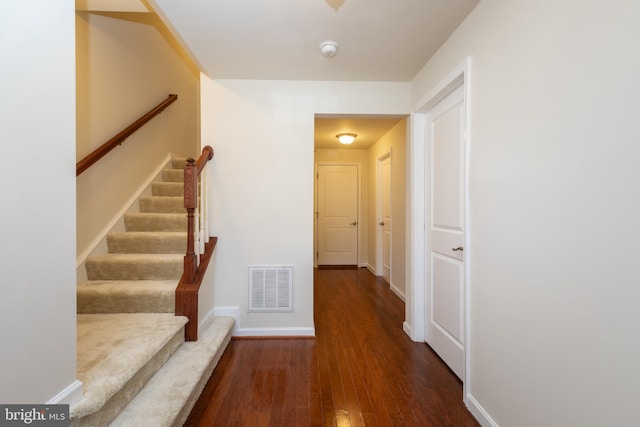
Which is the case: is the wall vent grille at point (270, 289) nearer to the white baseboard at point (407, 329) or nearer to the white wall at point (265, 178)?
the white wall at point (265, 178)

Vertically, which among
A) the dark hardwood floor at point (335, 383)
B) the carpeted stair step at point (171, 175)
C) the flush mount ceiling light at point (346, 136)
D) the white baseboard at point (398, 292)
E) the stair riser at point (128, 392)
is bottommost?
the dark hardwood floor at point (335, 383)

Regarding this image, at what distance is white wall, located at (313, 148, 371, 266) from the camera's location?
18.2 ft

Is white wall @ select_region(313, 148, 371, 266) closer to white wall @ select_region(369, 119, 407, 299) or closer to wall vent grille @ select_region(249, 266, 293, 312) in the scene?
white wall @ select_region(369, 119, 407, 299)

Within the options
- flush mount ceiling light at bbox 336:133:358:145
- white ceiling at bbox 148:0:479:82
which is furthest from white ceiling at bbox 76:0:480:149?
flush mount ceiling light at bbox 336:133:358:145

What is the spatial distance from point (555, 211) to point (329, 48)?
171cm

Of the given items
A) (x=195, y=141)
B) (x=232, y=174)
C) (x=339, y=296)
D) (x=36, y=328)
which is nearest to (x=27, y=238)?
(x=36, y=328)

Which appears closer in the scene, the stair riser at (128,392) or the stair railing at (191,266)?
the stair riser at (128,392)

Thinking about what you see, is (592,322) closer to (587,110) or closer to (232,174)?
(587,110)

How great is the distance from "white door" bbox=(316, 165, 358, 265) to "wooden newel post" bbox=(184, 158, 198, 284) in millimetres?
3613

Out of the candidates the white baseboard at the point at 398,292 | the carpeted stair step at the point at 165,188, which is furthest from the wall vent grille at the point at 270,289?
the white baseboard at the point at 398,292

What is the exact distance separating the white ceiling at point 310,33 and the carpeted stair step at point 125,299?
71.7 inches

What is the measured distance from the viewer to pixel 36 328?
1.00 metres

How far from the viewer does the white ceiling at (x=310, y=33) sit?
167cm

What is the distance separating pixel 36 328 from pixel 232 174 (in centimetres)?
177
